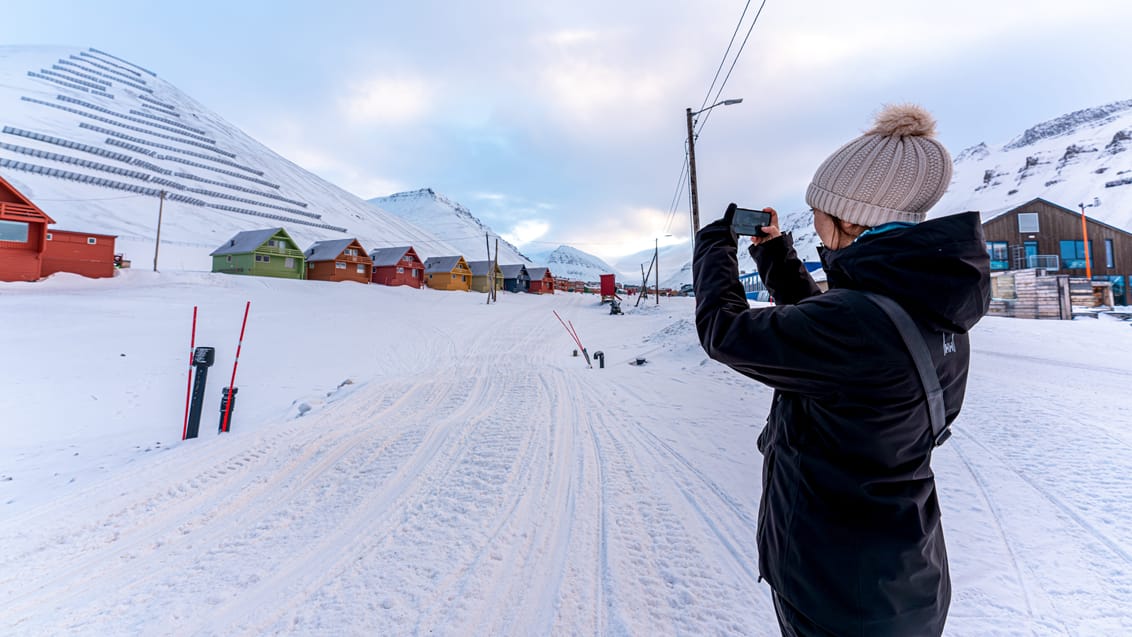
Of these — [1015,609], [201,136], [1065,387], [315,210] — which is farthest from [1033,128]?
[201,136]

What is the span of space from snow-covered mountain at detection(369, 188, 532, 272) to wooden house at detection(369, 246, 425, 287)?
8175 cm

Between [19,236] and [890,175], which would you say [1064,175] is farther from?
[19,236]

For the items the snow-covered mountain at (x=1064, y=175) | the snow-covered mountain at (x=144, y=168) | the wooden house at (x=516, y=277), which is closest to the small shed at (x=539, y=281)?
the wooden house at (x=516, y=277)

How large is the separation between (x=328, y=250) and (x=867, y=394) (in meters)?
42.8

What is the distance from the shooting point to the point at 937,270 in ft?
3.60

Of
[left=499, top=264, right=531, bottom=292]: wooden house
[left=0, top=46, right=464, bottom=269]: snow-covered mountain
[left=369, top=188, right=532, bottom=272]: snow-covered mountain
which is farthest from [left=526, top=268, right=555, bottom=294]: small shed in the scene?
[left=369, top=188, right=532, bottom=272]: snow-covered mountain

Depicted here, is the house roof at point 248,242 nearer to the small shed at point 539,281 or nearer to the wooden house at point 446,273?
the wooden house at point 446,273

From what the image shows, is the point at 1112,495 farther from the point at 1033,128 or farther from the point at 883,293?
the point at 1033,128

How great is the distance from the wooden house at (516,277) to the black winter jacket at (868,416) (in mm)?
54526

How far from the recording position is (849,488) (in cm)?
120

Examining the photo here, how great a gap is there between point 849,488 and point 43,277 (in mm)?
32394

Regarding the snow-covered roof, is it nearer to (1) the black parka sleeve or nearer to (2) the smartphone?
(2) the smartphone

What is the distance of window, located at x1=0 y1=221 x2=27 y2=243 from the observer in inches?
747

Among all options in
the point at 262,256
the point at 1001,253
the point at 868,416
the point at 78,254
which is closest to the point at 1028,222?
the point at 1001,253
